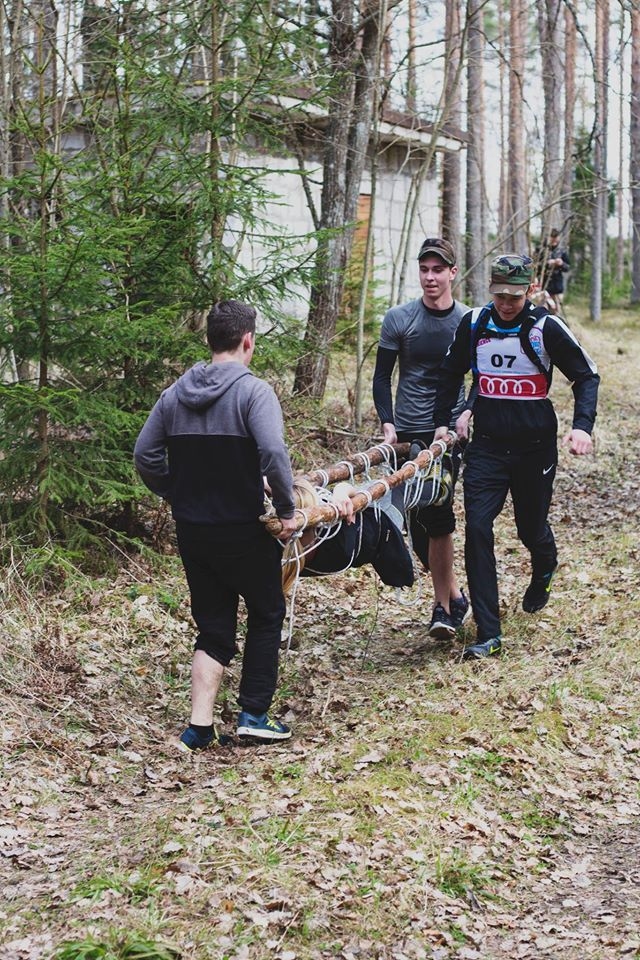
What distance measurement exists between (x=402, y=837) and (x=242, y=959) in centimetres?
104

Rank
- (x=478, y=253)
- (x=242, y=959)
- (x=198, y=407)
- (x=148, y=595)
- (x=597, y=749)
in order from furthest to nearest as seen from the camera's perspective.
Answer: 1. (x=478, y=253)
2. (x=148, y=595)
3. (x=597, y=749)
4. (x=198, y=407)
5. (x=242, y=959)

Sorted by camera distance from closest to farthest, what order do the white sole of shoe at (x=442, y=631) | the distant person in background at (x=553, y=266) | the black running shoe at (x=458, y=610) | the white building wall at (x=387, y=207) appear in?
the white sole of shoe at (x=442, y=631), the black running shoe at (x=458, y=610), the distant person in background at (x=553, y=266), the white building wall at (x=387, y=207)

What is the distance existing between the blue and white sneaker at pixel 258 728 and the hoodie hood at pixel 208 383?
163cm

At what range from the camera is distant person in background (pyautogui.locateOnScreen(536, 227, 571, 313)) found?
1959cm

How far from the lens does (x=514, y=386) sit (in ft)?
21.4

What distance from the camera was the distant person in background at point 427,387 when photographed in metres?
7.02

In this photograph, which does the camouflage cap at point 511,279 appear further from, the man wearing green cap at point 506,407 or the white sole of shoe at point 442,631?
the white sole of shoe at point 442,631

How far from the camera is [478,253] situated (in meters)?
23.3

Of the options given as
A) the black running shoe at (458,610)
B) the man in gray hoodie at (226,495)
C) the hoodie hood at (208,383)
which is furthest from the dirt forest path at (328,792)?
the hoodie hood at (208,383)

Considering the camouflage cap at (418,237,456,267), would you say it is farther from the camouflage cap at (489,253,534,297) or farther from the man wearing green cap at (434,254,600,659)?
the camouflage cap at (489,253,534,297)

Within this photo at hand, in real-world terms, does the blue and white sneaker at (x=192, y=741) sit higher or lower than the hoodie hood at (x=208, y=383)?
lower

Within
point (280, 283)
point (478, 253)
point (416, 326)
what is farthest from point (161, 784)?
point (478, 253)

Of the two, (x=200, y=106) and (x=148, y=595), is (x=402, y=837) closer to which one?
(x=148, y=595)

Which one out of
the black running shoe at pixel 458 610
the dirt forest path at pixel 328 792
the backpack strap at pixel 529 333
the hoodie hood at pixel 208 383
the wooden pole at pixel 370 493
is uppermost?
the backpack strap at pixel 529 333
